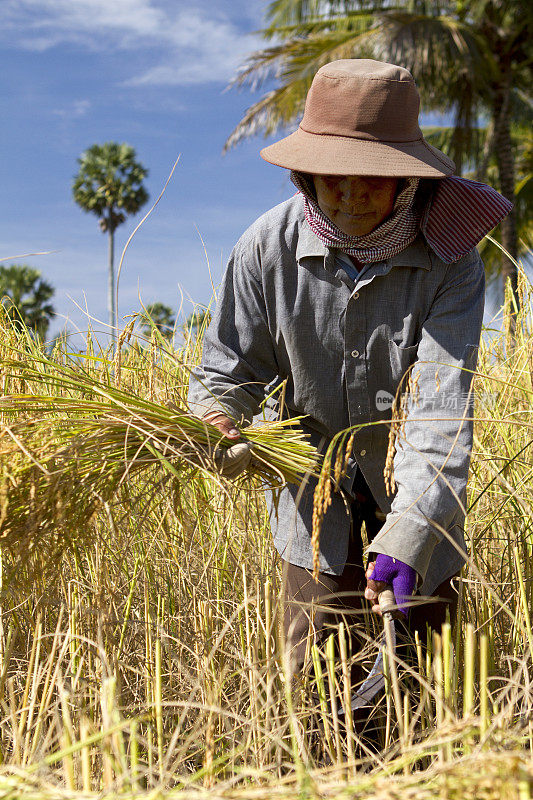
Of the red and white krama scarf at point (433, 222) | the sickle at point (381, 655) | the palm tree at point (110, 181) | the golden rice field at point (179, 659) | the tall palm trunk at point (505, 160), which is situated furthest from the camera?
the palm tree at point (110, 181)

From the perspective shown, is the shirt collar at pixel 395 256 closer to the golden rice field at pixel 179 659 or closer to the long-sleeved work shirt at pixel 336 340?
the long-sleeved work shirt at pixel 336 340

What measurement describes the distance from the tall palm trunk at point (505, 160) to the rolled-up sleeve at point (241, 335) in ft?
34.9

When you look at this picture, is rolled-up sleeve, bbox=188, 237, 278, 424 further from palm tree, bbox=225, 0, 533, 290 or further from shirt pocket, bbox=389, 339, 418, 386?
palm tree, bbox=225, 0, 533, 290

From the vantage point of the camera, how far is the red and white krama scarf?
5.10 feet

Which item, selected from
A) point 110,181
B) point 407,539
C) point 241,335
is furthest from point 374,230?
point 110,181

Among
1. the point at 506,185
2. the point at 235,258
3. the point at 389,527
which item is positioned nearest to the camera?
the point at 389,527

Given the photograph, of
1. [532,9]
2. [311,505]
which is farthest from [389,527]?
[532,9]

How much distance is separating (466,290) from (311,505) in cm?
61

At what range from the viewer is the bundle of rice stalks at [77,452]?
3.93 feet

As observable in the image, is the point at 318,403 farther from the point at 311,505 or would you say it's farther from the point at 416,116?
the point at 416,116

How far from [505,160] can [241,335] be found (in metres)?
11.8

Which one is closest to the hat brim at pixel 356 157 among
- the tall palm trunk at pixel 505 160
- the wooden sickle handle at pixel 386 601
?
the wooden sickle handle at pixel 386 601

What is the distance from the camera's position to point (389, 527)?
1375mm

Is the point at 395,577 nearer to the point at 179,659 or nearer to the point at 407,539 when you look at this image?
the point at 407,539
